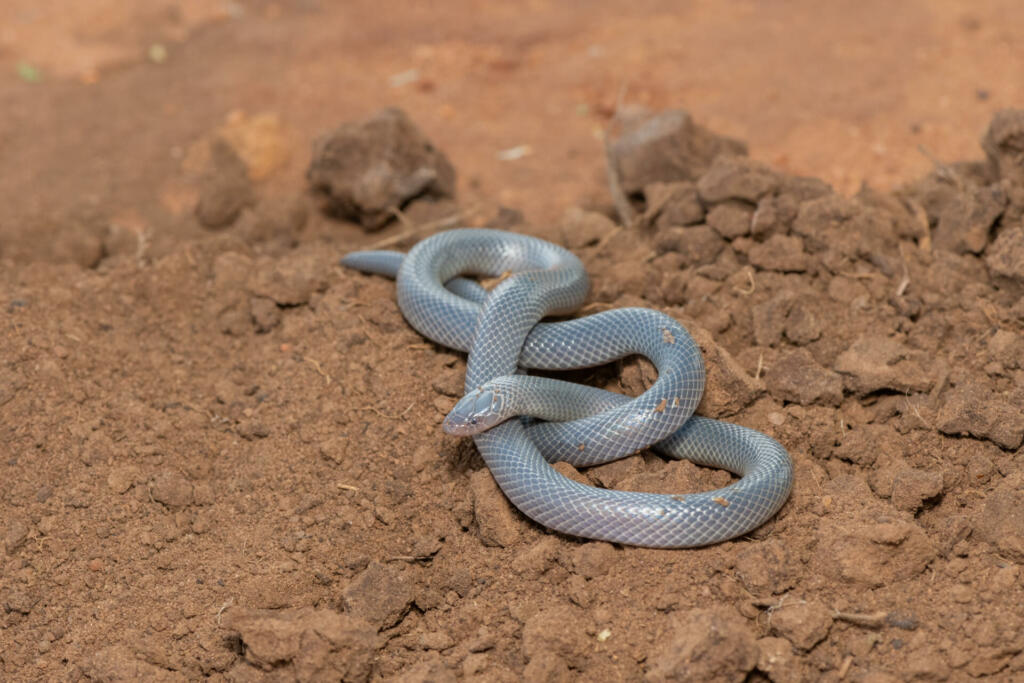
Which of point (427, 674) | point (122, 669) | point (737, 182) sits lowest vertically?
point (122, 669)

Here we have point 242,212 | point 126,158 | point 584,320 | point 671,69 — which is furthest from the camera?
point 671,69

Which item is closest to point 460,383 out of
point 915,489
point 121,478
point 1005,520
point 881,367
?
point 121,478

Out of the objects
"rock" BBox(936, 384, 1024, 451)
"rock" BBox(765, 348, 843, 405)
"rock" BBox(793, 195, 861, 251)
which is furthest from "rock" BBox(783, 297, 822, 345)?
"rock" BBox(936, 384, 1024, 451)

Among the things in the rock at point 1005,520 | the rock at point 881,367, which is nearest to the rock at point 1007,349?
the rock at point 881,367

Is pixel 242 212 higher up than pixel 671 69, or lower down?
lower down

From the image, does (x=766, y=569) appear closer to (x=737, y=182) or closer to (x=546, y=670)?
(x=546, y=670)

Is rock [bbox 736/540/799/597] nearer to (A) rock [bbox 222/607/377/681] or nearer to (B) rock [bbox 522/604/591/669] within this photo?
(B) rock [bbox 522/604/591/669]

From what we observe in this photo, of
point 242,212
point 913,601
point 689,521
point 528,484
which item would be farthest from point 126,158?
point 913,601

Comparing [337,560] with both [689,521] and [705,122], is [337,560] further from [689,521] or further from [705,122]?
[705,122]
